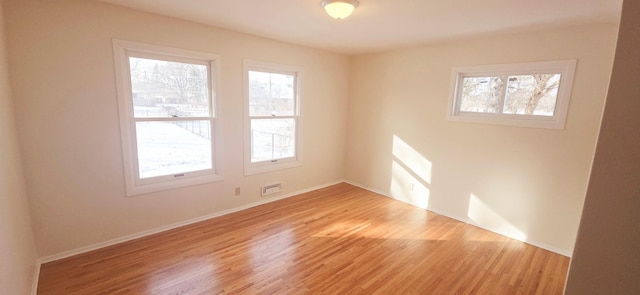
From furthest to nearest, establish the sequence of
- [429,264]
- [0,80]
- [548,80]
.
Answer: [548,80] → [429,264] → [0,80]

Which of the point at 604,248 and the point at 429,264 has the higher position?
the point at 604,248

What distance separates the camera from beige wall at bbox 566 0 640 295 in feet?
2.51

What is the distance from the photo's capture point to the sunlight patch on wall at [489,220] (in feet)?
10.3

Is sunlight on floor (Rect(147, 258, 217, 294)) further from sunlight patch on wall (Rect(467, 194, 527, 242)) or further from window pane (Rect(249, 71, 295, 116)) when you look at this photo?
sunlight patch on wall (Rect(467, 194, 527, 242))

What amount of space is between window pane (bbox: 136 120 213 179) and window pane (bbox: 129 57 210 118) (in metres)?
0.14

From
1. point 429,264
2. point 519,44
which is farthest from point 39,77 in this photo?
point 519,44

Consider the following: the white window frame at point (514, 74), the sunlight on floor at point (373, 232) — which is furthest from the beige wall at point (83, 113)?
the white window frame at point (514, 74)

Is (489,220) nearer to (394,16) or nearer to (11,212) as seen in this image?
(394,16)

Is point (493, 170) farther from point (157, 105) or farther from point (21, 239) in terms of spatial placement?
point (21, 239)

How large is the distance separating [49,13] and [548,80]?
4.80 m

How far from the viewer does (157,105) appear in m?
2.91

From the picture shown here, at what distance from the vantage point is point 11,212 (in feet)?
5.42

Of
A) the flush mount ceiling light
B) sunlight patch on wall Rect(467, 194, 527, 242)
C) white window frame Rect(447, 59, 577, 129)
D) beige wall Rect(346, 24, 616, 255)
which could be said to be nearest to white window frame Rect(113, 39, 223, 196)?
the flush mount ceiling light

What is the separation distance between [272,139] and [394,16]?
2394 mm
